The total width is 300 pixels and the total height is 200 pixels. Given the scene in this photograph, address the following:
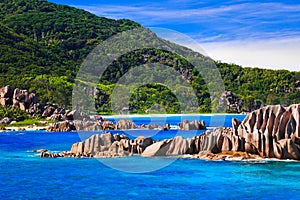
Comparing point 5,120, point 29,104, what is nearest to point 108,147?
point 5,120

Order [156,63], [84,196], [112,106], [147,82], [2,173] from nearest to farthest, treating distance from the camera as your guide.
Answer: [84,196], [2,173], [112,106], [147,82], [156,63]

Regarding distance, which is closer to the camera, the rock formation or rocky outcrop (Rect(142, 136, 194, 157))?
rocky outcrop (Rect(142, 136, 194, 157))

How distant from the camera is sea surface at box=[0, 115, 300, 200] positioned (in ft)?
126

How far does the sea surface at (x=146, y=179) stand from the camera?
126 ft

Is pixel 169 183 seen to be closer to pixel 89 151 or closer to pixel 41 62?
pixel 89 151

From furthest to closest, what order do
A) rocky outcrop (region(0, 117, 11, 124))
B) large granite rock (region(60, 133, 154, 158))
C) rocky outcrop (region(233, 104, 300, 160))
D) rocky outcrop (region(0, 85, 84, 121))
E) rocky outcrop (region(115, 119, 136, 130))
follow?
rocky outcrop (region(0, 85, 84, 121)), rocky outcrop (region(0, 117, 11, 124)), rocky outcrop (region(115, 119, 136, 130)), large granite rock (region(60, 133, 154, 158)), rocky outcrop (region(233, 104, 300, 160))

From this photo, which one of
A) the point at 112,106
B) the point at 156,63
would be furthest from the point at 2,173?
the point at 156,63

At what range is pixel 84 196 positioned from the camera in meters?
37.9

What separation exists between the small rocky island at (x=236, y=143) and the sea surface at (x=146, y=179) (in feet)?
5.26

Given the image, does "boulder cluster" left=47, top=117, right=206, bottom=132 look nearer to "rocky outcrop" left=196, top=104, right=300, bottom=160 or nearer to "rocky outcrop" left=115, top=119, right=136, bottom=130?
"rocky outcrop" left=115, top=119, right=136, bottom=130

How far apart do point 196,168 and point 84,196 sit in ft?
43.4

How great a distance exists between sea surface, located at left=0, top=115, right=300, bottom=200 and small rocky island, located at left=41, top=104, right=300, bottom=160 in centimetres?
160

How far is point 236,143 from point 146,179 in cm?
1189

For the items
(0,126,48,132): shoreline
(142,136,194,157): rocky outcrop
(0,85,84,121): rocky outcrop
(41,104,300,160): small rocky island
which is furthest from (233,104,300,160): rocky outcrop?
(0,85,84,121): rocky outcrop
